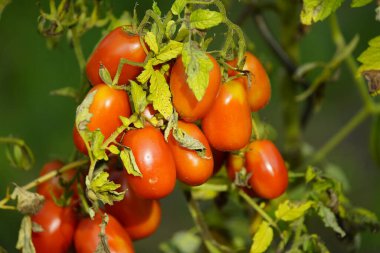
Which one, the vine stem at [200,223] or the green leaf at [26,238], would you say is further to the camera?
the vine stem at [200,223]

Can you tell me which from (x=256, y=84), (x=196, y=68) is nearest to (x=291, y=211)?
(x=256, y=84)

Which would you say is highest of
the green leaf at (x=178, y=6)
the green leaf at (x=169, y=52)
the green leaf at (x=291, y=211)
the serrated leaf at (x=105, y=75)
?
the green leaf at (x=178, y=6)

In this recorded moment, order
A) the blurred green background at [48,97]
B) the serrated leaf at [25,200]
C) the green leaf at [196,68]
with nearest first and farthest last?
the green leaf at [196,68] → the serrated leaf at [25,200] → the blurred green background at [48,97]

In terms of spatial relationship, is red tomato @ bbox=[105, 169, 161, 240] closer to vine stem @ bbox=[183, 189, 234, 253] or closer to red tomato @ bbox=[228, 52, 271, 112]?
vine stem @ bbox=[183, 189, 234, 253]

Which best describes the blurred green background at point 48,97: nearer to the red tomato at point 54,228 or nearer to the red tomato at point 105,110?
the red tomato at point 54,228

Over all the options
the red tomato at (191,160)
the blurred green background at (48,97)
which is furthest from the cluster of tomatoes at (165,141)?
the blurred green background at (48,97)

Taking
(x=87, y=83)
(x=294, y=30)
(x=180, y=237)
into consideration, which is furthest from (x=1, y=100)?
(x=87, y=83)
